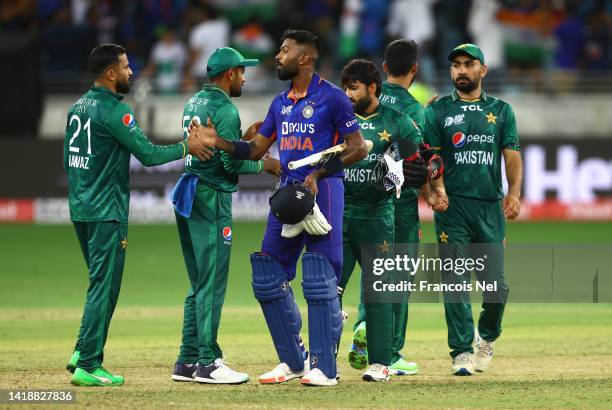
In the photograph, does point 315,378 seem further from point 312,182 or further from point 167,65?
point 167,65

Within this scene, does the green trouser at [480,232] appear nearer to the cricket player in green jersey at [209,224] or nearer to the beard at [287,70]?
the cricket player in green jersey at [209,224]

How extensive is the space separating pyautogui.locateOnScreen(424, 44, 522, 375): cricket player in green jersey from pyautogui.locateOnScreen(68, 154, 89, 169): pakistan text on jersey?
287 centimetres

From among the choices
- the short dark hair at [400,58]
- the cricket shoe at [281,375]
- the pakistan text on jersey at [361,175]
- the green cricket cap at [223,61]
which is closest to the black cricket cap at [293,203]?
the pakistan text on jersey at [361,175]

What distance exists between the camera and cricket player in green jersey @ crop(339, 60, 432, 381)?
9.55m

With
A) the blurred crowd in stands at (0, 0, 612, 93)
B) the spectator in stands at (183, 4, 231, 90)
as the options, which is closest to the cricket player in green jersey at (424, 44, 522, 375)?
the blurred crowd in stands at (0, 0, 612, 93)

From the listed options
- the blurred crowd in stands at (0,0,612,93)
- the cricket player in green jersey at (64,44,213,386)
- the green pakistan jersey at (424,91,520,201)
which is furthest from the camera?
the blurred crowd in stands at (0,0,612,93)

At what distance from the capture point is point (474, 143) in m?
10.4

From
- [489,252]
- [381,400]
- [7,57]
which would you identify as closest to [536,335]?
[489,252]

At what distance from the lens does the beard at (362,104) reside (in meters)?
9.81

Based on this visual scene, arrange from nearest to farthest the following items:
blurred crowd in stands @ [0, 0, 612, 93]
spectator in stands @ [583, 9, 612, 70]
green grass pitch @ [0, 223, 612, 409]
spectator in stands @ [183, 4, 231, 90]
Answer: green grass pitch @ [0, 223, 612, 409] → spectator in stands @ [183, 4, 231, 90] → blurred crowd in stands @ [0, 0, 612, 93] → spectator in stands @ [583, 9, 612, 70]

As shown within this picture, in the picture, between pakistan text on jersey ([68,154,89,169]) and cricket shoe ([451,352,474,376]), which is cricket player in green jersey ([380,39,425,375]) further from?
pakistan text on jersey ([68,154,89,169])

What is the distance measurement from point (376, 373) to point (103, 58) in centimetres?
300

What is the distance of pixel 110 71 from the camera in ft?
30.7
